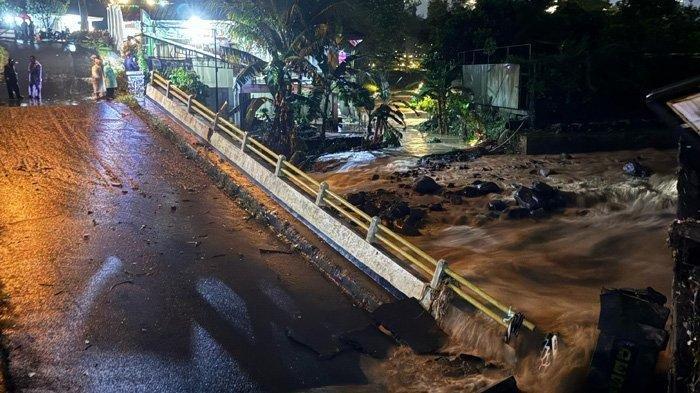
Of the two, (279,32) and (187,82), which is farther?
(187,82)

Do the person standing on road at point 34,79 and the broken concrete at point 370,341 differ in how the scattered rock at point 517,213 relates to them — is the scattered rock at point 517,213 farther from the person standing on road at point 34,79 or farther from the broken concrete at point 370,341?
the person standing on road at point 34,79

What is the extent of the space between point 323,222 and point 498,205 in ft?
13.8

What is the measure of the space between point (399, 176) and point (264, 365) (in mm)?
10210

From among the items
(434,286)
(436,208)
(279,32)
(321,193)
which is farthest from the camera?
(279,32)

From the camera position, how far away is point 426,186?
1427cm

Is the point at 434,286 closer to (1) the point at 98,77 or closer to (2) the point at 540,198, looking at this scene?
(2) the point at 540,198

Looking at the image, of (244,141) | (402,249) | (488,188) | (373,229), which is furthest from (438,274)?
(244,141)

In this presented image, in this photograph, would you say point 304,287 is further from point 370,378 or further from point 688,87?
point 688,87

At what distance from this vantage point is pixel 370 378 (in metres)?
6.95

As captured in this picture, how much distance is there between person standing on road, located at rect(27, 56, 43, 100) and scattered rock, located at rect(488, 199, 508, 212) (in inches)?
735

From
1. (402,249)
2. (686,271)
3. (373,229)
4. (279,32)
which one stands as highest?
(279,32)

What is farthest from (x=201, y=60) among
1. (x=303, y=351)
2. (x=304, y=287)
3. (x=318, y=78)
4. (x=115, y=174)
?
(x=303, y=351)

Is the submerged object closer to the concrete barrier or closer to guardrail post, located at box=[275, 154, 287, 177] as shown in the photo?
the concrete barrier

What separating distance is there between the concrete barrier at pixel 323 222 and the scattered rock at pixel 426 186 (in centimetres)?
363
